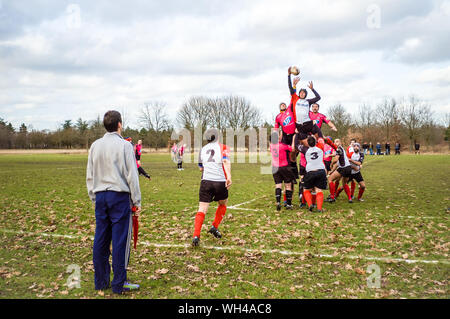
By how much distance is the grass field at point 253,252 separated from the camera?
471cm

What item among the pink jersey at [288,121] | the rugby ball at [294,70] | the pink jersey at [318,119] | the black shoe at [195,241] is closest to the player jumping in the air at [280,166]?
the pink jersey at [288,121]

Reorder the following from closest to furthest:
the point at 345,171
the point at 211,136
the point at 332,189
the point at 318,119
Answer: the point at 211,136
the point at 345,171
the point at 332,189
the point at 318,119

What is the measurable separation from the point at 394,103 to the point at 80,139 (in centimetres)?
7902

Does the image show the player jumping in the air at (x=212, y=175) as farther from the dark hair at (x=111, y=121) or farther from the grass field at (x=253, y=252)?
the dark hair at (x=111, y=121)

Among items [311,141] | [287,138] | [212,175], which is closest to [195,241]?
[212,175]

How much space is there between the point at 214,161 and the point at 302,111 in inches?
163

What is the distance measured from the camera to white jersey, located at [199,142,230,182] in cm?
664

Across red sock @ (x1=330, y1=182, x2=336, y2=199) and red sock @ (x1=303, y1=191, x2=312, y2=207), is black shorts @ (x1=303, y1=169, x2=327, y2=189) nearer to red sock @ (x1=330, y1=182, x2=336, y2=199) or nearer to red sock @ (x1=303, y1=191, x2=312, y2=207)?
red sock @ (x1=303, y1=191, x2=312, y2=207)

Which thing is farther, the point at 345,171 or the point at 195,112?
the point at 195,112

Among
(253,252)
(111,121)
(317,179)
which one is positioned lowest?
(253,252)

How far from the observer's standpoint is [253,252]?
6230mm

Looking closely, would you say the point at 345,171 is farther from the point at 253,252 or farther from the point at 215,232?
the point at 253,252

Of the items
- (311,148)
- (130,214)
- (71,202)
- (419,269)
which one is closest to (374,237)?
(419,269)
